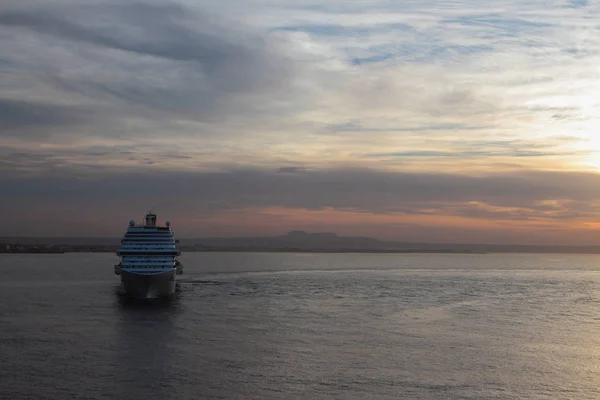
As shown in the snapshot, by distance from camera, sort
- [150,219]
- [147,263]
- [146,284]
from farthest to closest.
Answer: [150,219] < [147,263] < [146,284]

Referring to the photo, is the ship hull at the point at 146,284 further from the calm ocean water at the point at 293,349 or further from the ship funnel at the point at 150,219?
the ship funnel at the point at 150,219

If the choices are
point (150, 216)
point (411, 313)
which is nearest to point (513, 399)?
point (411, 313)

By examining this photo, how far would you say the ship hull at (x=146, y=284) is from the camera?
87188 mm

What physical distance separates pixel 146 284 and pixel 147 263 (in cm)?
344

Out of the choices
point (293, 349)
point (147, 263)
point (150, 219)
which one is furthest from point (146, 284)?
point (293, 349)

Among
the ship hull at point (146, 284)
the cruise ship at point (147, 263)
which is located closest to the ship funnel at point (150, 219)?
the cruise ship at point (147, 263)

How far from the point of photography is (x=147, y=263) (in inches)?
3509

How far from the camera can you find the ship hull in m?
87.2

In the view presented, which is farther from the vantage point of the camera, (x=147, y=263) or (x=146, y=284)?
(x=147, y=263)

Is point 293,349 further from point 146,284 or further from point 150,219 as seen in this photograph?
point 150,219

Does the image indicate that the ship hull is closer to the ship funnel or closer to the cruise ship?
the cruise ship

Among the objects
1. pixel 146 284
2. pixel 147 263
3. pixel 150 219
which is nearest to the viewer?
pixel 146 284

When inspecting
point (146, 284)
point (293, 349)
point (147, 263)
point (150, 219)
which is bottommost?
point (293, 349)

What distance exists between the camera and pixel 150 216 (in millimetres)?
104125
